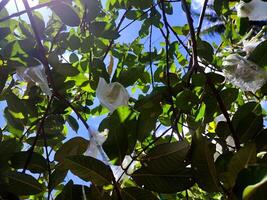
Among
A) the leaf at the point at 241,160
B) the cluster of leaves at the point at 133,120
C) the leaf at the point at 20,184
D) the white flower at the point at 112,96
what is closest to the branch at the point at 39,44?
the cluster of leaves at the point at 133,120

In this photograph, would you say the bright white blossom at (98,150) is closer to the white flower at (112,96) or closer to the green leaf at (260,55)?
the white flower at (112,96)

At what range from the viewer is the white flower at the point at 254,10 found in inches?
42.3

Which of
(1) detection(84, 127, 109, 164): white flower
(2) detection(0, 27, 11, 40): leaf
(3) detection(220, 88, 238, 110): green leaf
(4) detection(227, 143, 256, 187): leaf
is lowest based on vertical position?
(4) detection(227, 143, 256, 187): leaf

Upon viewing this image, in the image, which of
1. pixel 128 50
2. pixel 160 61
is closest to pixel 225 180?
pixel 160 61

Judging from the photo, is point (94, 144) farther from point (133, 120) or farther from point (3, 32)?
point (3, 32)

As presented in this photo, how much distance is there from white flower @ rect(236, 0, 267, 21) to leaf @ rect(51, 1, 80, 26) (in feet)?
1.44

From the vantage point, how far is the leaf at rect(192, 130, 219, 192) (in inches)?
24.0

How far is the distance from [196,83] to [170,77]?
0.52 ft

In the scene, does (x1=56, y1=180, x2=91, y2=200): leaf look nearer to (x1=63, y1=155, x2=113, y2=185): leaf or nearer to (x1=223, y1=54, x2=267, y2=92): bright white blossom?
(x1=63, y1=155, x2=113, y2=185): leaf

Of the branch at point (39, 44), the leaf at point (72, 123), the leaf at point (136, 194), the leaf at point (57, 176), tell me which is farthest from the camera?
the leaf at point (72, 123)

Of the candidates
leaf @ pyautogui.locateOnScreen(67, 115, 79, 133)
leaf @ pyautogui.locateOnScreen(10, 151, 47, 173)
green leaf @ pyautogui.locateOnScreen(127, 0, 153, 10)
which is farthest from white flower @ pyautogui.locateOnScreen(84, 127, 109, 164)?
green leaf @ pyautogui.locateOnScreen(127, 0, 153, 10)

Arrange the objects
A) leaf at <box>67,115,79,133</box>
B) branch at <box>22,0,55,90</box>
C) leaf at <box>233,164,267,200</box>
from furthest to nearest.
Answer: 1. leaf at <box>67,115,79,133</box>
2. branch at <box>22,0,55,90</box>
3. leaf at <box>233,164,267,200</box>

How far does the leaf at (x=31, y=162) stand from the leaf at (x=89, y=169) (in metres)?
0.24

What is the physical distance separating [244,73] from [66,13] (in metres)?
0.43
